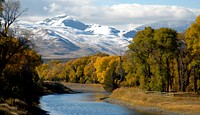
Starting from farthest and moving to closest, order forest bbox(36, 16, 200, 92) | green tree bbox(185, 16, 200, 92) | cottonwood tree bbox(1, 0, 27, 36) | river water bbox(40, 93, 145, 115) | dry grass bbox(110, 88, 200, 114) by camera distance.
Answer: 1. forest bbox(36, 16, 200, 92)
2. green tree bbox(185, 16, 200, 92)
3. river water bbox(40, 93, 145, 115)
4. dry grass bbox(110, 88, 200, 114)
5. cottonwood tree bbox(1, 0, 27, 36)

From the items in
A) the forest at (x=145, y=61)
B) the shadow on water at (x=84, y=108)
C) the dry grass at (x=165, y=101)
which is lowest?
the shadow on water at (x=84, y=108)

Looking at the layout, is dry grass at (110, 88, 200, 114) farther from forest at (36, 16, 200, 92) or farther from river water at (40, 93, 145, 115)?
river water at (40, 93, 145, 115)

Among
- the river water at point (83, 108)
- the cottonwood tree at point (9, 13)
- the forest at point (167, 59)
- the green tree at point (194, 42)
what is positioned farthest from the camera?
the forest at point (167, 59)

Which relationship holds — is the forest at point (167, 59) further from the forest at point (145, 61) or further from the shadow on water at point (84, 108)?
the shadow on water at point (84, 108)

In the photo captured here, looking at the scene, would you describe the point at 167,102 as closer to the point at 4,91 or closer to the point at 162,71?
the point at 162,71

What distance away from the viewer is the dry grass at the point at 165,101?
237 feet

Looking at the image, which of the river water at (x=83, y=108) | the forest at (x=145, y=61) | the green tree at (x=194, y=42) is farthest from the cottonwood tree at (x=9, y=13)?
the green tree at (x=194, y=42)

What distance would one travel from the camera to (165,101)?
271 ft

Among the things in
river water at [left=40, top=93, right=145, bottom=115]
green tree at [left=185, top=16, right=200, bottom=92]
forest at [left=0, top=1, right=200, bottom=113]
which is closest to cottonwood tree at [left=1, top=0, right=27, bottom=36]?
forest at [left=0, top=1, right=200, bottom=113]

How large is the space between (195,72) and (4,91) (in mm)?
44808

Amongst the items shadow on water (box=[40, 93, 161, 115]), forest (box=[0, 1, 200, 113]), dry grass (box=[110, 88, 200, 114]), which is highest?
forest (box=[0, 1, 200, 113])

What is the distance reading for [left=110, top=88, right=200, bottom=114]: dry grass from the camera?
72.1m

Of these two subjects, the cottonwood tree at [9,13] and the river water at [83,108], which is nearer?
the cottonwood tree at [9,13]

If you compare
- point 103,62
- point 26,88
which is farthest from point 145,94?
point 103,62
